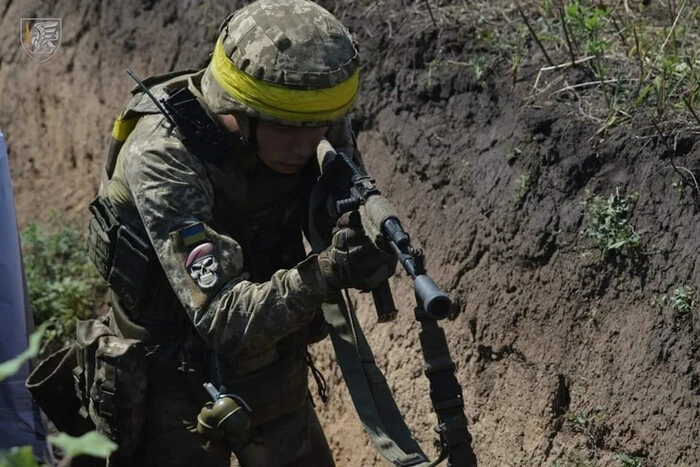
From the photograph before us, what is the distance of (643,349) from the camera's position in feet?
13.0

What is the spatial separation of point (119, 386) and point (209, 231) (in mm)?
629

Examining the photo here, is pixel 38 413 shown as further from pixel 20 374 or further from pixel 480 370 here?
pixel 480 370

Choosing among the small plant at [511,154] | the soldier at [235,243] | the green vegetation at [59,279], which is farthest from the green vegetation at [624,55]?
the green vegetation at [59,279]

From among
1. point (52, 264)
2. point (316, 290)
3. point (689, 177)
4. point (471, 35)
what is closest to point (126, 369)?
point (316, 290)

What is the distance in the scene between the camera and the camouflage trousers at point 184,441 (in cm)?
363

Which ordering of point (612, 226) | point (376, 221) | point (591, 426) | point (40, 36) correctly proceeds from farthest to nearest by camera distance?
point (40, 36)
point (612, 226)
point (591, 426)
point (376, 221)

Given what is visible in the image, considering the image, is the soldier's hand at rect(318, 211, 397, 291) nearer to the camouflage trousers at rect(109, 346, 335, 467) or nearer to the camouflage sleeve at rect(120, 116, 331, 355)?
the camouflage sleeve at rect(120, 116, 331, 355)

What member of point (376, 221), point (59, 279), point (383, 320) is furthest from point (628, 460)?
point (59, 279)

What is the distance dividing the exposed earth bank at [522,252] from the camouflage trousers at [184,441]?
3.45ft

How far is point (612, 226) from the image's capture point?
4188 mm

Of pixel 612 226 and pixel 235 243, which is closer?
pixel 235 243

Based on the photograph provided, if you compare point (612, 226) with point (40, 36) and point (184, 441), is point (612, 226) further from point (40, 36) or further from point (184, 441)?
point (40, 36)

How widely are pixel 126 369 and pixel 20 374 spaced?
142cm

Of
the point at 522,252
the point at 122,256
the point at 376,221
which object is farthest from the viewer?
the point at 522,252
